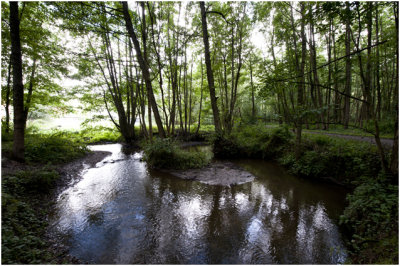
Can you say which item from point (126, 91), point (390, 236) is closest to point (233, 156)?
point (390, 236)

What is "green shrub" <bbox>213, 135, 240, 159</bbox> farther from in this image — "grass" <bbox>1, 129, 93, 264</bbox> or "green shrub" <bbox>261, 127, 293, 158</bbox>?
"grass" <bbox>1, 129, 93, 264</bbox>

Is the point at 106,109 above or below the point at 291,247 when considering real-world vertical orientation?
above

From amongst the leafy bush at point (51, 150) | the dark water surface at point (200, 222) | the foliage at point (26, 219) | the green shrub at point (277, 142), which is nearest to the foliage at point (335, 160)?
the dark water surface at point (200, 222)

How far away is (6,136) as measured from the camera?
990cm

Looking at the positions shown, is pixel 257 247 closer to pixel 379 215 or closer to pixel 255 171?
pixel 379 215

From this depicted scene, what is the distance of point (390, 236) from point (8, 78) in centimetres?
1645

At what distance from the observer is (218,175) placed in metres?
7.40

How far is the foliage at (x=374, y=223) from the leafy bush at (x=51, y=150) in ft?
33.6

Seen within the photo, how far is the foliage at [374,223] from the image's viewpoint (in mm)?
2572

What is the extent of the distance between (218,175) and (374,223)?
4.86 meters

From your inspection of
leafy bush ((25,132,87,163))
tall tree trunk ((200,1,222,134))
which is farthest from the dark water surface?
tall tree trunk ((200,1,222,134))

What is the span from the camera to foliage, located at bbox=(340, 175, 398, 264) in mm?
2572

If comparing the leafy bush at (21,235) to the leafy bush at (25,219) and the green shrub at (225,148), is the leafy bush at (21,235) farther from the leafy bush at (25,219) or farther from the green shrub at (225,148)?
the green shrub at (225,148)

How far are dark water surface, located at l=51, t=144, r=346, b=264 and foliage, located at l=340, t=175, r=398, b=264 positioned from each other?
335 mm
